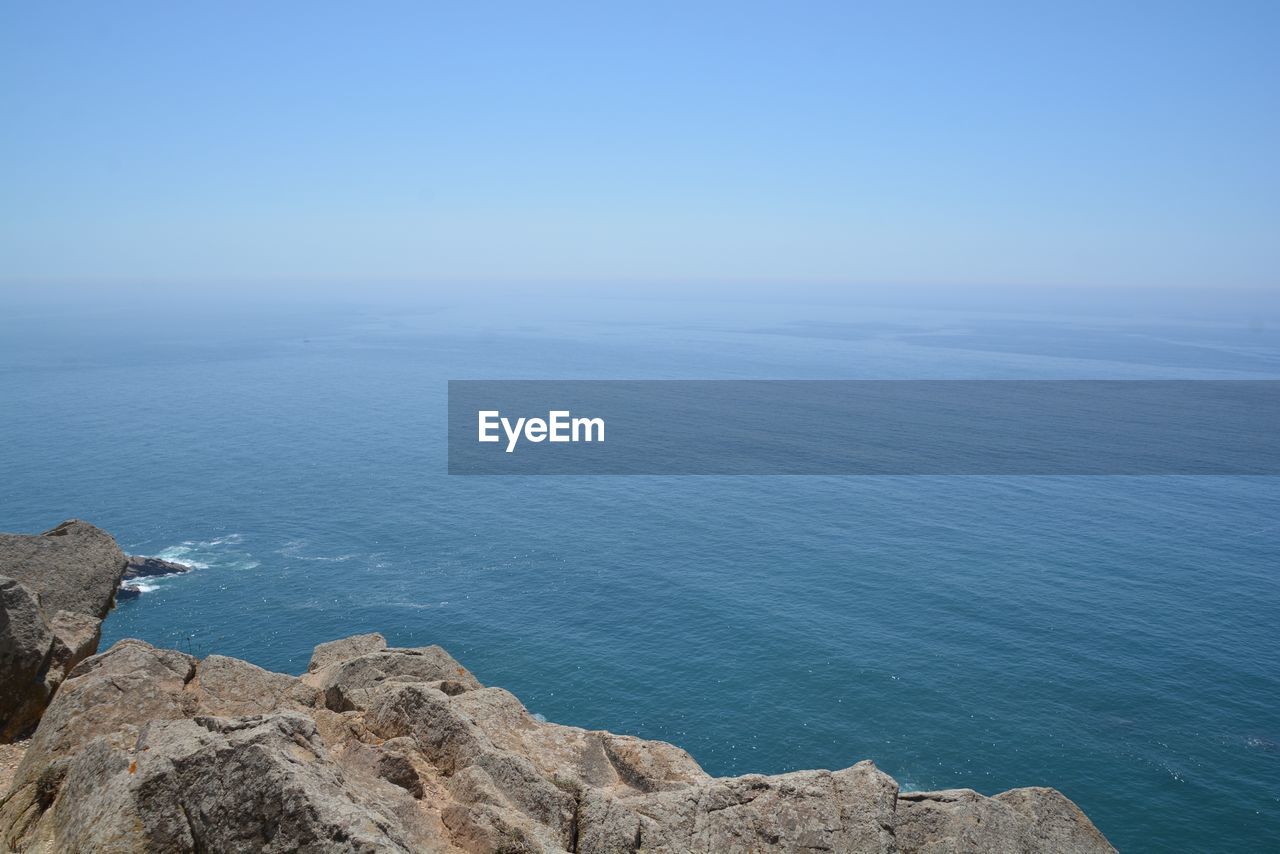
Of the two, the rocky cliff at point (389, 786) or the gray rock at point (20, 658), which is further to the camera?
the gray rock at point (20, 658)

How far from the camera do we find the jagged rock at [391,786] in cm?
1697

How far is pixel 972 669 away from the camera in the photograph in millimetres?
73438

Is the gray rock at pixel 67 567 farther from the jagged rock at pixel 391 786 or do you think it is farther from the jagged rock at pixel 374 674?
the jagged rock at pixel 374 674

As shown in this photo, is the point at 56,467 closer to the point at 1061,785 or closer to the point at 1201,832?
the point at 1061,785

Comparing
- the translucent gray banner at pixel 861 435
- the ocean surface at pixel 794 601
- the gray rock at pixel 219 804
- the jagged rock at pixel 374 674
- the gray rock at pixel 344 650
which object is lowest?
the ocean surface at pixel 794 601

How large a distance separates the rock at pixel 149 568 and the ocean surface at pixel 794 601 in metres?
2.57

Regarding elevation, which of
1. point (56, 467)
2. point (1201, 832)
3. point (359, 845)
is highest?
point (359, 845)

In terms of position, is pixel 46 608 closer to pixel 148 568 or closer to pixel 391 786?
pixel 391 786

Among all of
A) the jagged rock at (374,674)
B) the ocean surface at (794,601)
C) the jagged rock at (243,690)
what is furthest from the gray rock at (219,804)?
the ocean surface at (794,601)

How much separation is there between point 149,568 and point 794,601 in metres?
70.6

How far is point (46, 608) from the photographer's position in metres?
35.0

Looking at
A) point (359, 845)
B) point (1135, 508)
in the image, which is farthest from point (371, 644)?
point (1135, 508)

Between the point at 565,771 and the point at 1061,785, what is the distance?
48027 mm

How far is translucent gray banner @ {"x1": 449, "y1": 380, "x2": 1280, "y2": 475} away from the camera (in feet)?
458
